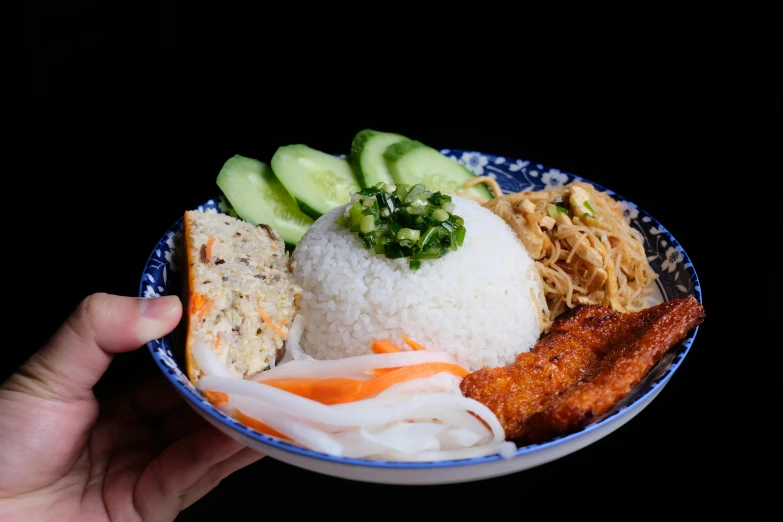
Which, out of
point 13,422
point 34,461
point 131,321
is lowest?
point 34,461

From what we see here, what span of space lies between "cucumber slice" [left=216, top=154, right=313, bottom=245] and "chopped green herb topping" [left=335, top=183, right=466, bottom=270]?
831 mm

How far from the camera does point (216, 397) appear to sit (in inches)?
117

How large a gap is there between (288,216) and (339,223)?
2.52 ft

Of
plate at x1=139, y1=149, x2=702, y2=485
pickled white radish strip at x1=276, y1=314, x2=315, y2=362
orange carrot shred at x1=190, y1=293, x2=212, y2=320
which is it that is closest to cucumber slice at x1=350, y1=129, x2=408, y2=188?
plate at x1=139, y1=149, x2=702, y2=485

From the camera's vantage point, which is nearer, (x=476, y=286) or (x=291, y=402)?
(x=291, y=402)

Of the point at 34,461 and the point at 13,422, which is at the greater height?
the point at 13,422

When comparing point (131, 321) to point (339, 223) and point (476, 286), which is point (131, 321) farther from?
point (476, 286)

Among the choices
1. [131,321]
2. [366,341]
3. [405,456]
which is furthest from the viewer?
[366,341]

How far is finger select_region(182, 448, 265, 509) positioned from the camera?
3711mm

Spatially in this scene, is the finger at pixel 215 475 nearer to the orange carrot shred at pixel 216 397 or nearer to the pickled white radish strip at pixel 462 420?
the orange carrot shred at pixel 216 397

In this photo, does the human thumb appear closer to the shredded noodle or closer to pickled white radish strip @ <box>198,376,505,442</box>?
pickled white radish strip @ <box>198,376,505,442</box>

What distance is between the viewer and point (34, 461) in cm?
315

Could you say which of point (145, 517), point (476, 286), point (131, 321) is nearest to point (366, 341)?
point (476, 286)

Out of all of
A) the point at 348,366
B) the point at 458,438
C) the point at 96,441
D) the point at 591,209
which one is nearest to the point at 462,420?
the point at 458,438
